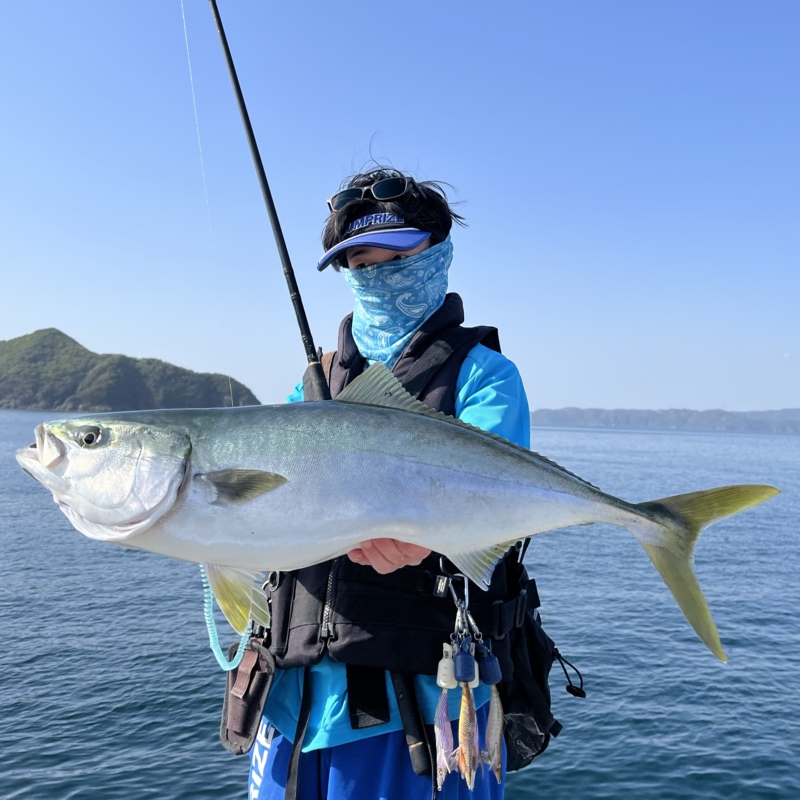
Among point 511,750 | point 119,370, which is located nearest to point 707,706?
point 511,750

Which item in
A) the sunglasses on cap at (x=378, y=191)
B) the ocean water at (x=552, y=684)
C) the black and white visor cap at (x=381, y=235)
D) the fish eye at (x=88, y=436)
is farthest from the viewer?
the ocean water at (x=552, y=684)

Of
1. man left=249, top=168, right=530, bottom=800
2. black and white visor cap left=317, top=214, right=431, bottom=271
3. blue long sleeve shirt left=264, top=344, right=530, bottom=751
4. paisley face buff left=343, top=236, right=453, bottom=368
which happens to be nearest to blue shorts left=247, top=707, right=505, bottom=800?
man left=249, top=168, right=530, bottom=800

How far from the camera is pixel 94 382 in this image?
126562mm

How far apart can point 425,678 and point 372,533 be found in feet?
2.92

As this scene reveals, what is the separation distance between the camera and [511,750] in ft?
12.0

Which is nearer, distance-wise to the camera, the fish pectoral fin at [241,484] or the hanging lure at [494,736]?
the fish pectoral fin at [241,484]

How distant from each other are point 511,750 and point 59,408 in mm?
137986

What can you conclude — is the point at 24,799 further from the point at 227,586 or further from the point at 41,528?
the point at 41,528

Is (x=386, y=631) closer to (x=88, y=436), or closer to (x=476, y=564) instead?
(x=476, y=564)

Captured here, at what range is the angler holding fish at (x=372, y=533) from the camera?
9.81ft

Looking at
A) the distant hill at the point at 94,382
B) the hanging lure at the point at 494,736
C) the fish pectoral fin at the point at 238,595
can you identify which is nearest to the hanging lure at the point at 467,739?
the hanging lure at the point at 494,736

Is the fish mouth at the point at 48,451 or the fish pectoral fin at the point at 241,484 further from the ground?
the fish mouth at the point at 48,451

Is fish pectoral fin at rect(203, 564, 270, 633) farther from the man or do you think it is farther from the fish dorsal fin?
the fish dorsal fin

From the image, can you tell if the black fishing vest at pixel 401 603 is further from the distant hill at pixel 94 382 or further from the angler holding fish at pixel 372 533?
the distant hill at pixel 94 382
